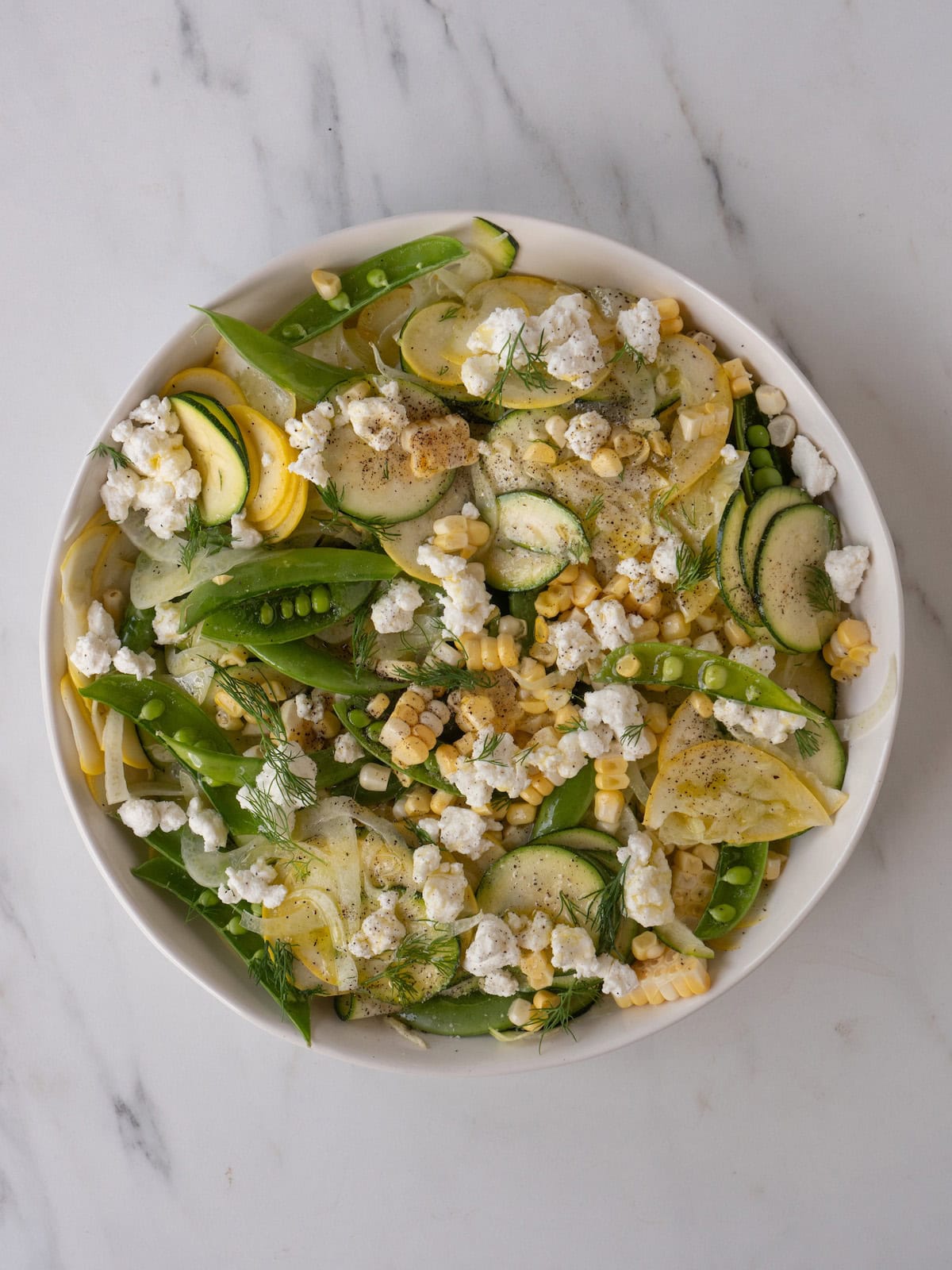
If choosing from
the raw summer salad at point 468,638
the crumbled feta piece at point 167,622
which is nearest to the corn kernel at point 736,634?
the raw summer salad at point 468,638

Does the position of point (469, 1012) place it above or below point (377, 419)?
below

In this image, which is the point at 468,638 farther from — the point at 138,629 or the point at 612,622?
the point at 138,629

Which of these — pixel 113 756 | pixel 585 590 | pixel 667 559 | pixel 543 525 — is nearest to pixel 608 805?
pixel 585 590

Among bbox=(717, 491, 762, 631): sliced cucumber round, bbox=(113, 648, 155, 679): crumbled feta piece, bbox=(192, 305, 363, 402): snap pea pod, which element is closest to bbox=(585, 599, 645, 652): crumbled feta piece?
bbox=(717, 491, 762, 631): sliced cucumber round

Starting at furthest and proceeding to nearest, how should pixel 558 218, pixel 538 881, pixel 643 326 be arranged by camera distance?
pixel 558 218, pixel 538 881, pixel 643 326

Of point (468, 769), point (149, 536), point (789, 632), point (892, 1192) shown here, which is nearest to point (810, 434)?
point (789, 632)

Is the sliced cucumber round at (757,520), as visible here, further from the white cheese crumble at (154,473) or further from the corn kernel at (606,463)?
the white cheese crumble at (154,473)
